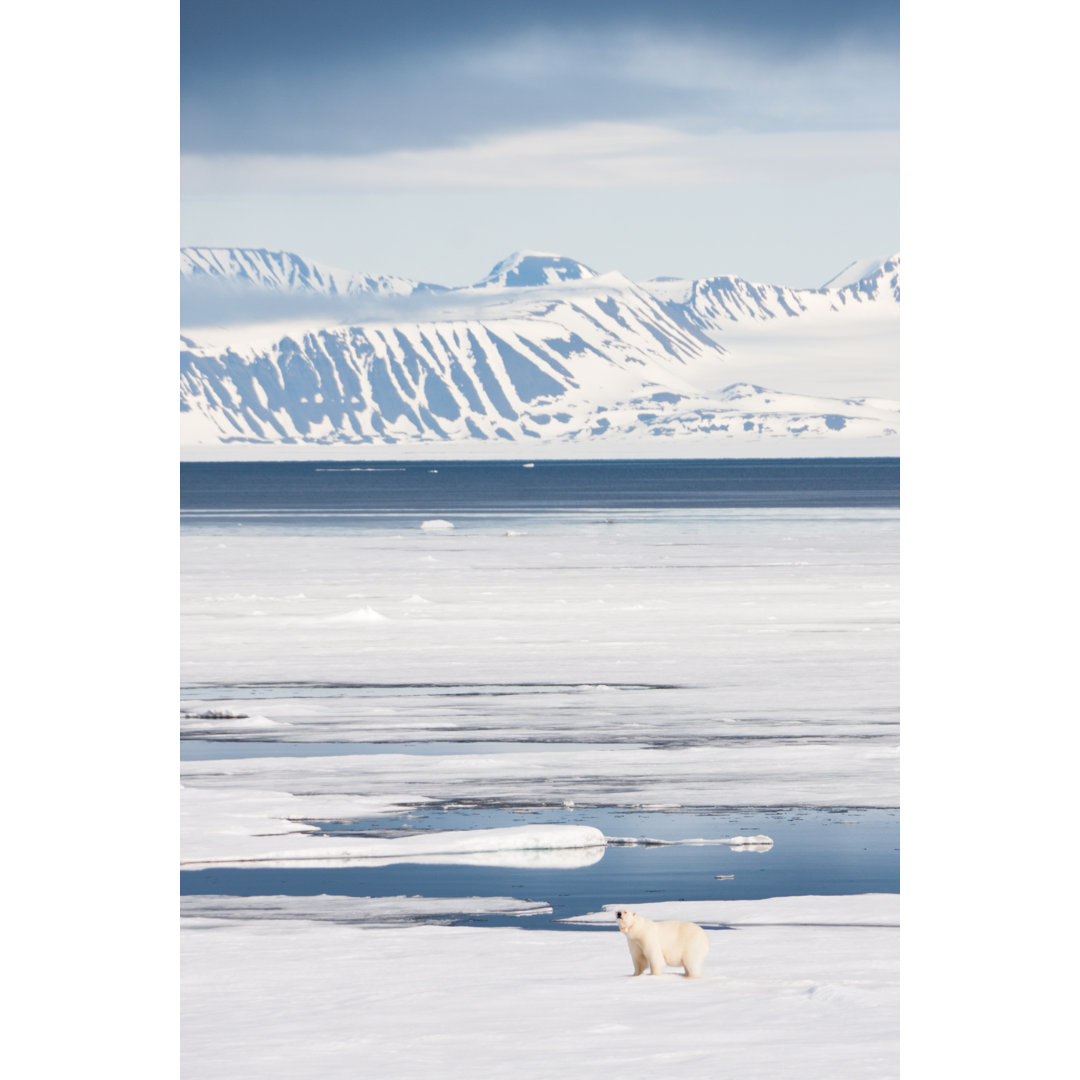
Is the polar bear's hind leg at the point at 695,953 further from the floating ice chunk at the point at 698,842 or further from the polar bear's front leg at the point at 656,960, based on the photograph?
Result: the floating ice chunk at the point at 698,842

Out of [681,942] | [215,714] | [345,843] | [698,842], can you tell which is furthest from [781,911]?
[215,714]

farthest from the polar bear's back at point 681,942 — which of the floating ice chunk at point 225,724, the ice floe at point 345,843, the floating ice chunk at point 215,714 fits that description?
the floating ice chunk at point 215,714

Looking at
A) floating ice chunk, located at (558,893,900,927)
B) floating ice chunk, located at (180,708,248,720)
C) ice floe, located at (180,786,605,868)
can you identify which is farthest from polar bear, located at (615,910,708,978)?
floating ice chunk, located at (180,708,248,720)
